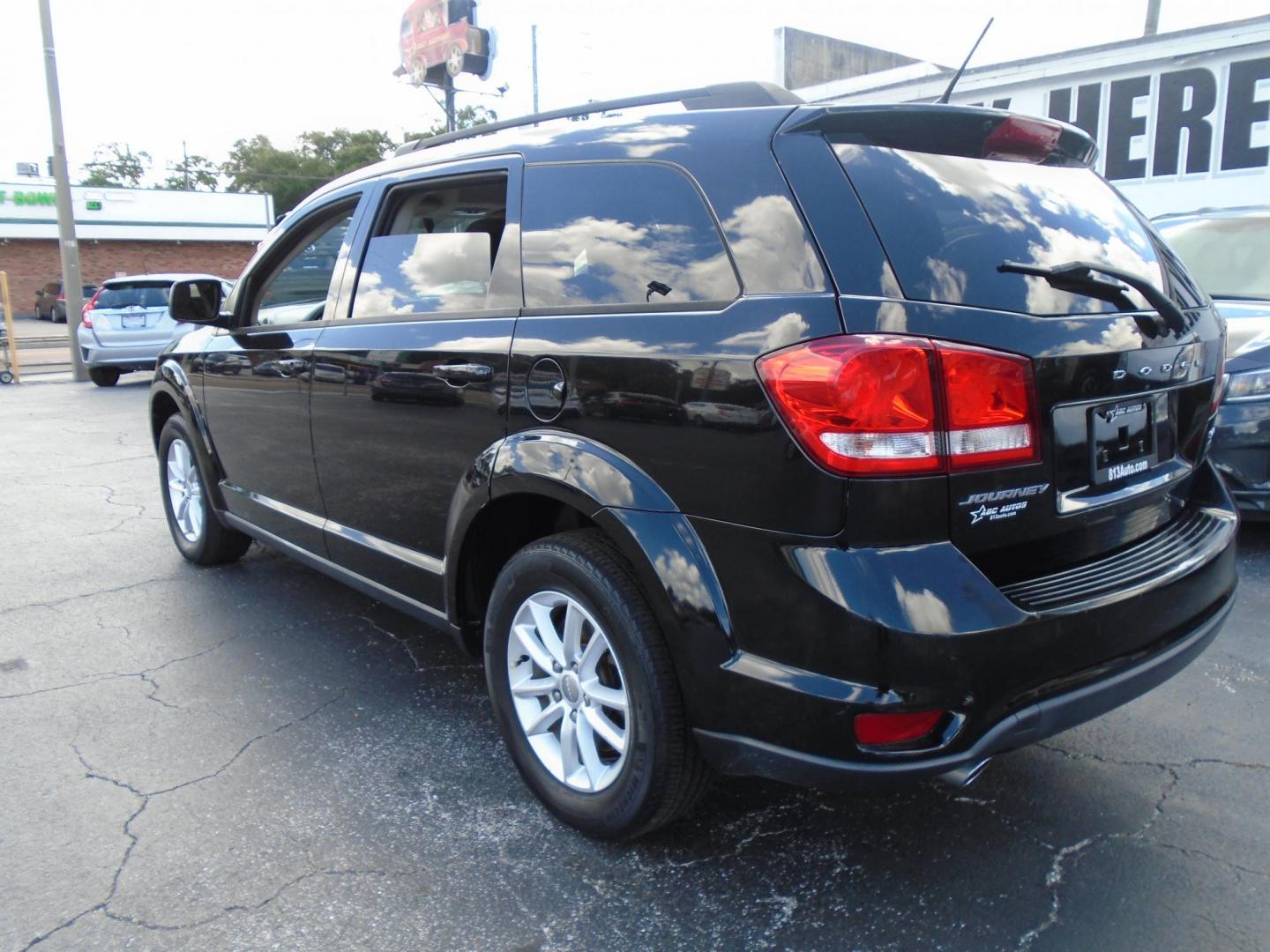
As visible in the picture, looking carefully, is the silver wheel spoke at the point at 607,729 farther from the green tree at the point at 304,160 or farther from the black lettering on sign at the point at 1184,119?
the green tree at the point at 304,160

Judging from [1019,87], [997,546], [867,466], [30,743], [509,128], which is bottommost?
[30,743]

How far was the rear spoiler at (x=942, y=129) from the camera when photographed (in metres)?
2.25

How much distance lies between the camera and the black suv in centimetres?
201

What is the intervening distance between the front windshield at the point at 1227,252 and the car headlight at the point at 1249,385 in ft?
2.61

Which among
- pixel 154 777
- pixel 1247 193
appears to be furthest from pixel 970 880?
pixel 1247 193

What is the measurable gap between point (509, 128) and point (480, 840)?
2.14 meters

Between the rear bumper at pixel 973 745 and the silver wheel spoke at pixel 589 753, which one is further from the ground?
the rear bumper at pixel 973 745

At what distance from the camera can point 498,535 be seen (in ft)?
9.64

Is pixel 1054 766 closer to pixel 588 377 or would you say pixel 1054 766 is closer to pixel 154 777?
pixel 588 377

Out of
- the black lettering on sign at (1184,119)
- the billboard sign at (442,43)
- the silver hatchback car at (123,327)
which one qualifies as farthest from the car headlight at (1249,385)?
the billboard sign at (442,43)

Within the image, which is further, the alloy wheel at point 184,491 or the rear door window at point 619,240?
the alloy wheel at point 184,491

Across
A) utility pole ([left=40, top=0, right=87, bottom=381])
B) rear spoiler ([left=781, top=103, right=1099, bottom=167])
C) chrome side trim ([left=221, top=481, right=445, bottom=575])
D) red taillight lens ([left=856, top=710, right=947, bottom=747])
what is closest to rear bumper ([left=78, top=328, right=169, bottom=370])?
utility pole ([left=40, top=0, right=87, bottom=381])

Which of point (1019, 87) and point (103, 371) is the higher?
point (1019, 87)

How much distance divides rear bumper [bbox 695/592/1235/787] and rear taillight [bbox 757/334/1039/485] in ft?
1.83
